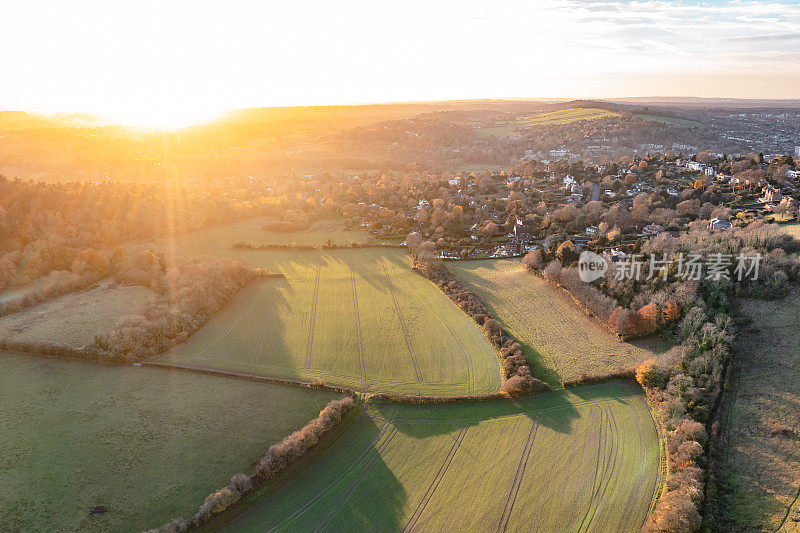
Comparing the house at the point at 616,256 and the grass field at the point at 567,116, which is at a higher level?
the grass field at the point at 567,116

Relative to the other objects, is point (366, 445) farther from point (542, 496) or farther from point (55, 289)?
point (55, 289)

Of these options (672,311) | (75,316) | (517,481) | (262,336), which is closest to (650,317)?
(672,311)

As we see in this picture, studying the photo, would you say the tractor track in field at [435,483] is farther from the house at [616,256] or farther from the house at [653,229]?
the house at [653,229]

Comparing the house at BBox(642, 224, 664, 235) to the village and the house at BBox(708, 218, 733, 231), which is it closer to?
the village

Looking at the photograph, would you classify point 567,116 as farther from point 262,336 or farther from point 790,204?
point 262,336

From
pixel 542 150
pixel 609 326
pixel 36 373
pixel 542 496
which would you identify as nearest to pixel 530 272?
pixel 609 326

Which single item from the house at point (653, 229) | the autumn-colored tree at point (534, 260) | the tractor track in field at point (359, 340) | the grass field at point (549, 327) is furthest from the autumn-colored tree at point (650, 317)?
the tractor track in field at point (359, 340)

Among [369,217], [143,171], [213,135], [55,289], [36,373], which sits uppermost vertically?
[213,135]
